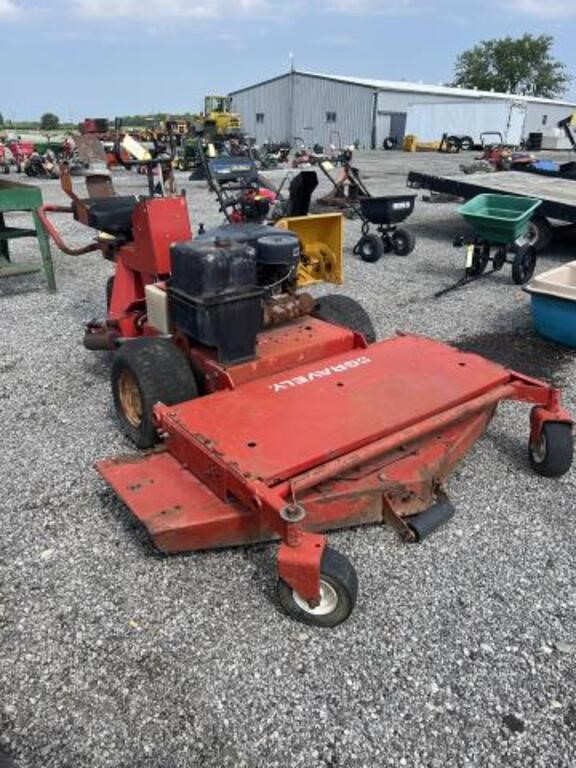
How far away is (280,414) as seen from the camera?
2.61 m

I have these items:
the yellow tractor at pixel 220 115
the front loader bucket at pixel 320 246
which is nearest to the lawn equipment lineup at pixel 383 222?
the front loader bucket at pixel 320 246

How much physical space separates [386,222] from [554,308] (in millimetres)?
3326

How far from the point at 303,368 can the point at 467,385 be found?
0.79 metres

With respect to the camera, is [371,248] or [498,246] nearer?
[498,246]

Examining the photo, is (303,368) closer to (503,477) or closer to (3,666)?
(503,477)

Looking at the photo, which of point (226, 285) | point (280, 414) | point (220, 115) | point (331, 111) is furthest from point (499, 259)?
point (331, 111)

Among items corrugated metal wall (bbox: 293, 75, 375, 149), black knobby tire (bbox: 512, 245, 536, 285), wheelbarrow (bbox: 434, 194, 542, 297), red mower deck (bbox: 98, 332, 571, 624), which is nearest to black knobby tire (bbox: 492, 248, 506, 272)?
wheelbarrow (bbox: 434, 194, 542, 297)

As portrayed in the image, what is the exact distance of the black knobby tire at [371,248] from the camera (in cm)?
742

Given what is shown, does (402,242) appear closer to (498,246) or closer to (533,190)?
(498,246)

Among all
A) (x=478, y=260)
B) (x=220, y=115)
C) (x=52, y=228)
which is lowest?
(x=478, y=260)

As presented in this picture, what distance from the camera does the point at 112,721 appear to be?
185cm

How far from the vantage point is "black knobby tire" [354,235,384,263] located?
7418 millimetres

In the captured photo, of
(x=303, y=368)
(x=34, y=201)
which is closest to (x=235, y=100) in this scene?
(x=34, y=201)

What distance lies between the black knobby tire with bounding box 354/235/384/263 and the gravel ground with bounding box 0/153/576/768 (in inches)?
176
